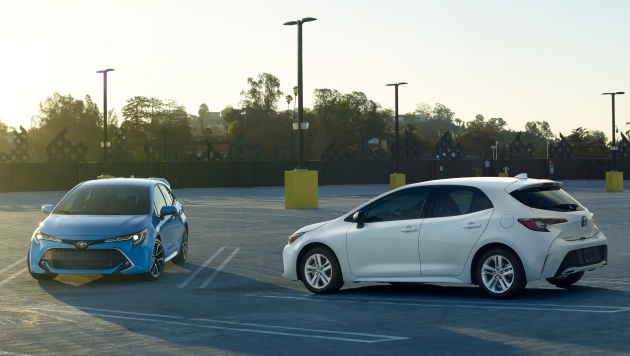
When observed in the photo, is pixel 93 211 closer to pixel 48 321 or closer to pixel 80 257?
pixel 80 257

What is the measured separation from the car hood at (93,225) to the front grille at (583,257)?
5987mm

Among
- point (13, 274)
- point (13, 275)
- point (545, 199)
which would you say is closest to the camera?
point (545, 199)

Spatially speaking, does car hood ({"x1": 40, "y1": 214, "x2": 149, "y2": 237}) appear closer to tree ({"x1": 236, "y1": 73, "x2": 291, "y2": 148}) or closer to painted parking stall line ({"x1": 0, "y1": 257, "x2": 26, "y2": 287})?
painted parking stall line ({"x1": 0, "y1": 257, "x2": 26, "y2": 287})

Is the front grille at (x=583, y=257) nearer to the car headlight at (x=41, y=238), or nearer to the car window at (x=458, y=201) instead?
the car window at (x=458, y=201)

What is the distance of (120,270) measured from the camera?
14195 millimetres

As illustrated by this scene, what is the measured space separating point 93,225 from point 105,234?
32 cm

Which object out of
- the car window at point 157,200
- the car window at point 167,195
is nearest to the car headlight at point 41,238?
the car window at point 157,200

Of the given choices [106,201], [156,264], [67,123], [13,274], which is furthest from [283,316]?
[67,123]

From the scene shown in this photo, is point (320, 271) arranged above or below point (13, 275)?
above

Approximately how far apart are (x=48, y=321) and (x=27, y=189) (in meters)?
55.0

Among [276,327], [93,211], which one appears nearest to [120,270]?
[93,211]

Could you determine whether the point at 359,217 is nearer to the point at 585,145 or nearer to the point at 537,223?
the point at 537,223

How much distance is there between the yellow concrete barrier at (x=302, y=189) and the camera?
3666 centimetres

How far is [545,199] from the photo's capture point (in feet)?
40.7
